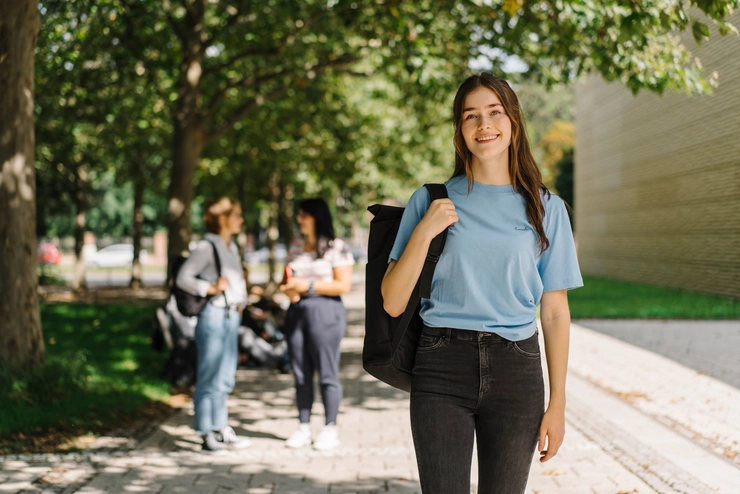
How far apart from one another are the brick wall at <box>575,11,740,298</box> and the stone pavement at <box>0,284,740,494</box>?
307 centimetres

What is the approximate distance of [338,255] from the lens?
254 inches

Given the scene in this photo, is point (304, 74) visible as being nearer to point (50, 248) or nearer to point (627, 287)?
point (627, 287)

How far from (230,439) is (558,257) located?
4.34m

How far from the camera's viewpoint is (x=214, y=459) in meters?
6.06

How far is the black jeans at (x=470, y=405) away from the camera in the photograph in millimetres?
2602

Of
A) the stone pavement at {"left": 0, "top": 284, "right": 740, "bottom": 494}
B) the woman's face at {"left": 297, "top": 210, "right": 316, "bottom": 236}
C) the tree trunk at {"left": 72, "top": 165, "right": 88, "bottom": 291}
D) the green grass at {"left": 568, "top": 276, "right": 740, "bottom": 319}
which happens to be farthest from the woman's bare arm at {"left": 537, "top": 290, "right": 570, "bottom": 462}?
the tree trunk at {"left": 72, "top": 165, "right": 88, "bottom": 291}

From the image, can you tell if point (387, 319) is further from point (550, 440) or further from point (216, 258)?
point (216, 258)

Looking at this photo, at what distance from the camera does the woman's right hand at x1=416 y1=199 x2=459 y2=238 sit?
2.56m

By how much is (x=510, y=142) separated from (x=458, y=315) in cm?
60

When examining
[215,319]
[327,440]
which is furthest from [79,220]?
[327,440]

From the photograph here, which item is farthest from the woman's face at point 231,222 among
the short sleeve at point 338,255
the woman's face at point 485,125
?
the woman's face at point 485,125

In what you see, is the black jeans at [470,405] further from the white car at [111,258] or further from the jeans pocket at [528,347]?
the white car at [111,258]

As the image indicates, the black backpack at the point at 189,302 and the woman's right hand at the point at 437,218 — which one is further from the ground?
the woman's right hand at the point at 437,218

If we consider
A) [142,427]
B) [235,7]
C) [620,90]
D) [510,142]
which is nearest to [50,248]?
[620,90]
